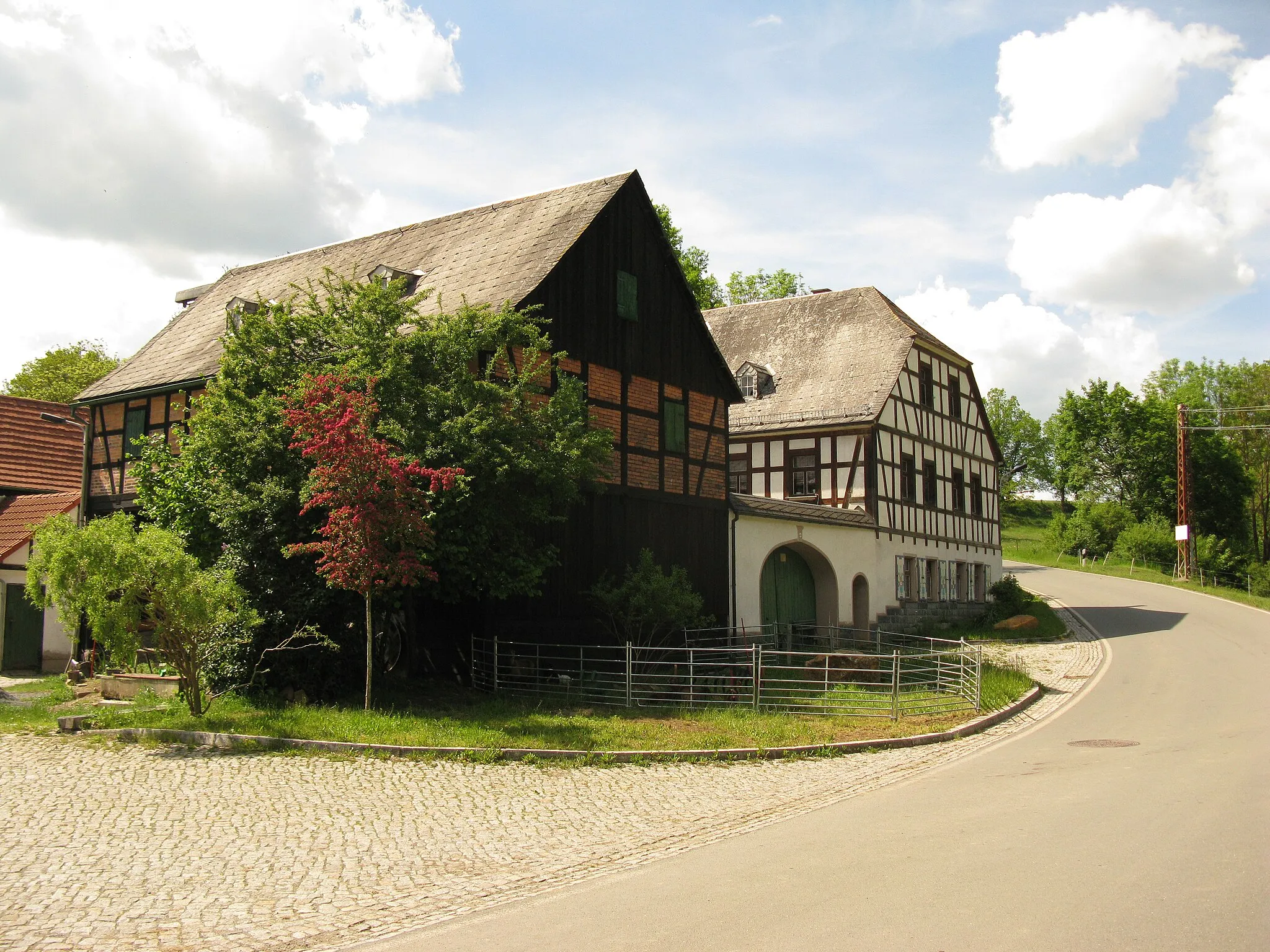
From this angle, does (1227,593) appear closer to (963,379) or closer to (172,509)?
(963,379)

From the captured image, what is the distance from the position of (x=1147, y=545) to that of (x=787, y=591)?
1495 inches

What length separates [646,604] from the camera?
21000mm

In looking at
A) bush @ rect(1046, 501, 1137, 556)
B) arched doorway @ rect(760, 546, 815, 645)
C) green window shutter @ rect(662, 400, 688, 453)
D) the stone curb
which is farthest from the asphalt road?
bush @ rect(1046, 501, 1137, 556)

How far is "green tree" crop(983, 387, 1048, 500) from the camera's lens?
101 m

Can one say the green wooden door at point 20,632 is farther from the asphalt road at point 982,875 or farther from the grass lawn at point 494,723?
the asphalt road at point 982,875

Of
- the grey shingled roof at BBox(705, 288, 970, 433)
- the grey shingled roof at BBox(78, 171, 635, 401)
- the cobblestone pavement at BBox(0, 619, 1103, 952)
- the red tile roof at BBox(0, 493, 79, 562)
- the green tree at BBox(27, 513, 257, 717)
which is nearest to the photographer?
the cobblestone pavement at BBox(0, 619, 1103, 952)

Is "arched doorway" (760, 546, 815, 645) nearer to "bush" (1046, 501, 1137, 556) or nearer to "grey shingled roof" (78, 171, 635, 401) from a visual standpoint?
"grey shingled roof" (78, 171, 635, 401)

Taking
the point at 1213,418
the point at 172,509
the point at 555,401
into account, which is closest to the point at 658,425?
the point at 555,401

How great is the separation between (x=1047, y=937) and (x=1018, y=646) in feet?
88.7

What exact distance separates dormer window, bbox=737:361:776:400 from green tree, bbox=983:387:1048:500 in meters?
68.5

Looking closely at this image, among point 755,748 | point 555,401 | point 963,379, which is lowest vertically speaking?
point 755,748

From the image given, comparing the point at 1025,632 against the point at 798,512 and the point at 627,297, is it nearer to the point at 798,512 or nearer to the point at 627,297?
the point at 798,512

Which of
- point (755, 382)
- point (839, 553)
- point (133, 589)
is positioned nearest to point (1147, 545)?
point (755, 382)

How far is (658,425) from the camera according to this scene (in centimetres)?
2462
